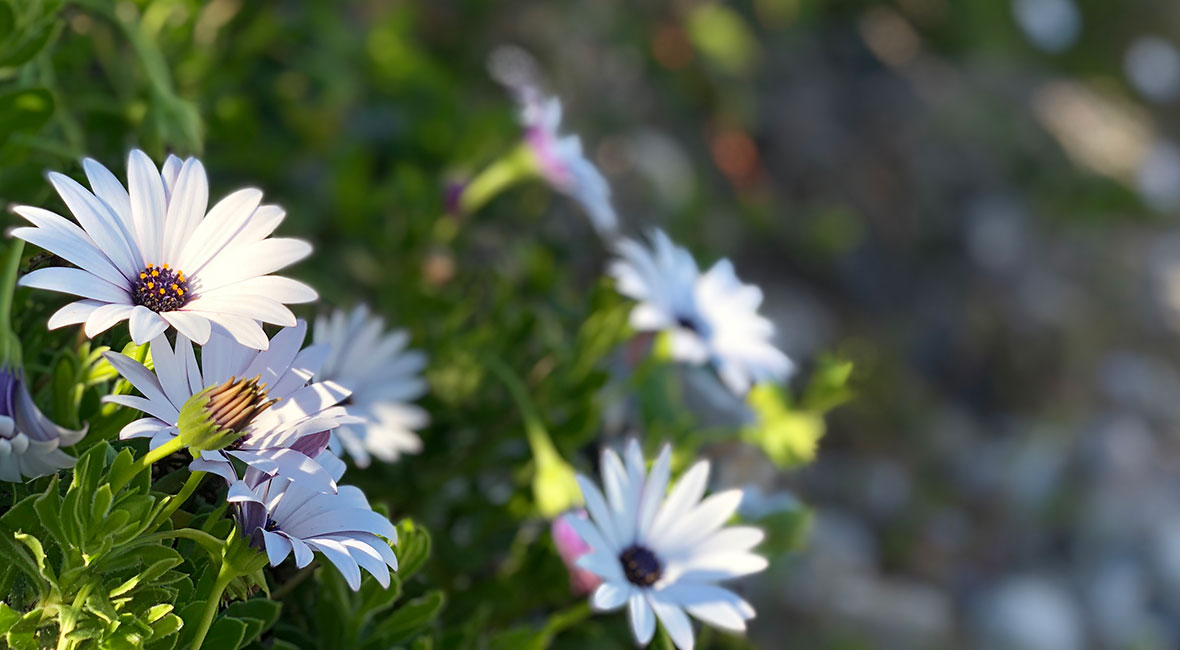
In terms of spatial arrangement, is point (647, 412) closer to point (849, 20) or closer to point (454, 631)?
point (454, 631)

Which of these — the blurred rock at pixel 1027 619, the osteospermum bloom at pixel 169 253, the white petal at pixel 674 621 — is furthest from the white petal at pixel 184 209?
the blurred rock at pixel 1027 619

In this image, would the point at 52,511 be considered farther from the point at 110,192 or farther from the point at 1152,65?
the point at 1152,65

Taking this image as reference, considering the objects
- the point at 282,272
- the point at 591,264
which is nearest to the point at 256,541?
the point at 282,272

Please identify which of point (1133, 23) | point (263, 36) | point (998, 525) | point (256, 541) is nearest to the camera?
point (256, 541)

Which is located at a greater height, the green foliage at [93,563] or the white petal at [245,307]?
the white petal at [245,307]

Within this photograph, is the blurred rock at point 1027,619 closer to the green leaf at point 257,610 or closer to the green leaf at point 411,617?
the green leaf at point 411,617

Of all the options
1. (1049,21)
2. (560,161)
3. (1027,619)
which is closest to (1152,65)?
(1049,21)
